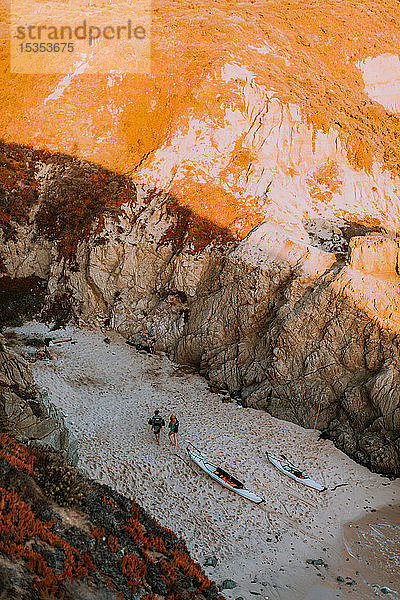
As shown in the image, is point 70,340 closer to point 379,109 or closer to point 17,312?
point 17,312

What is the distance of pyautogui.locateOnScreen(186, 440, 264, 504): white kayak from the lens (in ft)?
51.6

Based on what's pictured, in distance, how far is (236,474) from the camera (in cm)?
1709

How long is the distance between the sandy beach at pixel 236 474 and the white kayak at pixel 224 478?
231 millimetres

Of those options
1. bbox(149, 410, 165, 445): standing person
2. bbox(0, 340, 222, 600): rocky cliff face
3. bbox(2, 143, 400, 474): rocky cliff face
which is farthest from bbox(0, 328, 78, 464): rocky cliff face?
bbox(2, 143, 400, 474): rocky cliff face

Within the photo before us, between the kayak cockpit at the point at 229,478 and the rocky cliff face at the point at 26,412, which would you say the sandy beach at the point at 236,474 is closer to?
the kayak cockpit at the point at 229,478

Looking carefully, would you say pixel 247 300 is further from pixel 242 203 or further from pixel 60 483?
pixel 60 483

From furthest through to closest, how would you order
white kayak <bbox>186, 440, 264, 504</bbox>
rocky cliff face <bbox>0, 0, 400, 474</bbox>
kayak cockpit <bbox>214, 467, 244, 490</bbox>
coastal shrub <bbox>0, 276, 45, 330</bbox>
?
coastal shrub <bbox>0, 276, 45, 330</bbox>
rocky cliff face <bbox>0, 0, 400, 474</bbox>
kayak cockpit <bbox>214, 467, 244, 490</bbox>
white kayak <bbox>186, 440, 264, 504</bbox>

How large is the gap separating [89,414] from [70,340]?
8.45 meters

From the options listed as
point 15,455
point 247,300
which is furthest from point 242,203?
point 15,455

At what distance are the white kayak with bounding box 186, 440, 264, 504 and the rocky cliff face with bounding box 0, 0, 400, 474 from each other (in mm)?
5688

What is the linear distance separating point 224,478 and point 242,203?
738 inches

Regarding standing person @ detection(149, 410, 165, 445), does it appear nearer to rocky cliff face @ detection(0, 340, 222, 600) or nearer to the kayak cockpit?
the kayak cockpit

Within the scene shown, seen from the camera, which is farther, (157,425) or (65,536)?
(157,425)

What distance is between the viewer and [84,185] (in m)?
32.6
